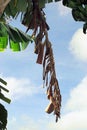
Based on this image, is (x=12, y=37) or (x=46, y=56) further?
(x=12, y=37)

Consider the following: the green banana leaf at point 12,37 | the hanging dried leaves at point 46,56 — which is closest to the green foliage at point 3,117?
the green banana leaf at point 12,37

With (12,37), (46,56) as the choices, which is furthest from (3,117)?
(46,56)

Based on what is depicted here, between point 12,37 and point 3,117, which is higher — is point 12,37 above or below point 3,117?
above

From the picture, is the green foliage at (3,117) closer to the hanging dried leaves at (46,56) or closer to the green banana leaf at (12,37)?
the green banana leaf at (12,37)

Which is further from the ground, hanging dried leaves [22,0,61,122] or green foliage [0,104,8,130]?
hanging dried leaves [22,0,61,122]

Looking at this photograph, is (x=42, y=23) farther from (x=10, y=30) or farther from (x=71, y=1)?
(x=10, y=30)

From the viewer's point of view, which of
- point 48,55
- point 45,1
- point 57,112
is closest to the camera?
point 57,112

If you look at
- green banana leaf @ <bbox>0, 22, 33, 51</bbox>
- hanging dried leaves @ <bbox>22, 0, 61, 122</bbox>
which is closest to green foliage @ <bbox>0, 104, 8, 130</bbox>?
green banana leaf @ <bbox>0, 22, 33, 51</bbox>

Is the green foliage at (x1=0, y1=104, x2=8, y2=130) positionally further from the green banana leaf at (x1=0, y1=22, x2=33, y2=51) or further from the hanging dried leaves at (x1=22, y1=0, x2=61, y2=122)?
the hanging dried leaves at (x1=22, y1=0, x2=61, y2=122)

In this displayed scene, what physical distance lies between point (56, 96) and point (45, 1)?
234cm

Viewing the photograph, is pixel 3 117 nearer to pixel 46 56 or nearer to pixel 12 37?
pixel 12 37

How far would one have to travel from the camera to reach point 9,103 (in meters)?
7.13

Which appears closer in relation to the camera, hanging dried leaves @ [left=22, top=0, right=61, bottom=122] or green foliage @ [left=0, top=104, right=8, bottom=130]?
hanging dried leaves @ [left=22, top=0, right=61, bottom=122]

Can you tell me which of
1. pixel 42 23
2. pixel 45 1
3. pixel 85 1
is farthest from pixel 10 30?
pixel 85 1
